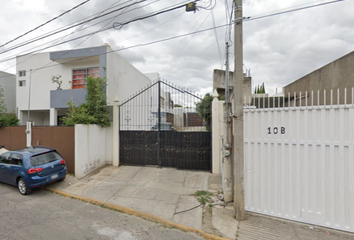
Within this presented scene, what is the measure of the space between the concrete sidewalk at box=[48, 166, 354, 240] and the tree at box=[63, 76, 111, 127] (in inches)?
83.2

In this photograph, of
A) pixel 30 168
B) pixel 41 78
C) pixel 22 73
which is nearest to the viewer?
pixel 30 168

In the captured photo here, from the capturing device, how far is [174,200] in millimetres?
5043

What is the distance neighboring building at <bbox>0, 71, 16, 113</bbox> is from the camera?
13492 millimetres

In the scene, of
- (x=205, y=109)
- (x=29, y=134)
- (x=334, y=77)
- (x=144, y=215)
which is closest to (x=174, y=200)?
(x=144, y=215)

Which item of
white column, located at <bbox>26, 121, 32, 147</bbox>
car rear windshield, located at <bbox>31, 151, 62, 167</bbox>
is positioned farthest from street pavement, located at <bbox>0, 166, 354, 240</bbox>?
white column, located at <bbox>26, 121, 32, 147</bbox>

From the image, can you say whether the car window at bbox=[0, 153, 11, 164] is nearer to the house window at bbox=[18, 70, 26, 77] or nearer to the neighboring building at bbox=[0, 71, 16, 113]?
the house window at bbox=[18, 70, 26, 77]

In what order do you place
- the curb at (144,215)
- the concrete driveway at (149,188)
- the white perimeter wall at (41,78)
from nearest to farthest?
the curb at (144,215)
the concrete driveway at (149,188)
the white perimeter wall at (41,78)

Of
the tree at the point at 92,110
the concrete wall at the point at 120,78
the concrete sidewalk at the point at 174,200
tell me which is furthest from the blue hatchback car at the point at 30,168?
the concrete wall at the point at 120,78

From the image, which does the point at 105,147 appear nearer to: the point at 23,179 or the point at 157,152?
the point at 157,152

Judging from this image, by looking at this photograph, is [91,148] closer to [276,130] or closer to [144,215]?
[144,215]

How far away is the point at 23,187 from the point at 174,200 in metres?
4.79

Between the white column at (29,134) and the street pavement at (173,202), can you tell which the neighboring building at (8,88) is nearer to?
the white column at (29,134)

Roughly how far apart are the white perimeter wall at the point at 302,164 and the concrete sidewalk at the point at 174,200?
1.04 ft

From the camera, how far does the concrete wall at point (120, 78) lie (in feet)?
33.0
